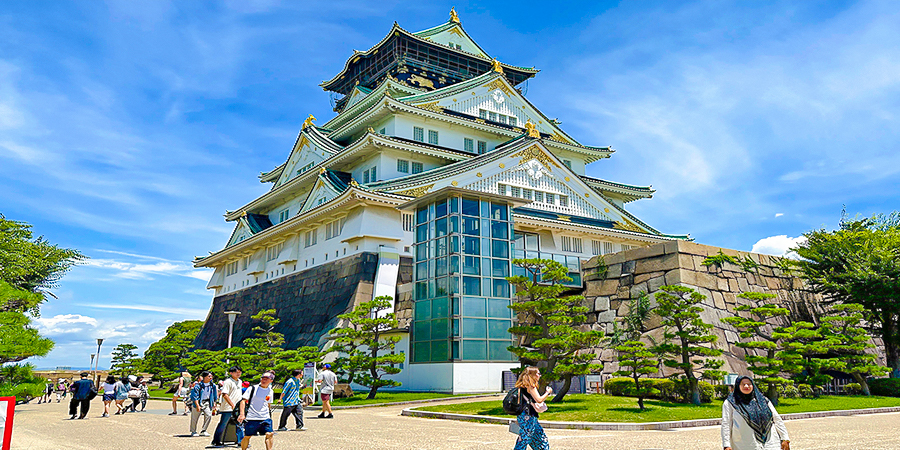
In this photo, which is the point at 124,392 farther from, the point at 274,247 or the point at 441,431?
the point at 274,247

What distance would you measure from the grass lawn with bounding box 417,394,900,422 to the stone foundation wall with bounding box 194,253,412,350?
449 inches

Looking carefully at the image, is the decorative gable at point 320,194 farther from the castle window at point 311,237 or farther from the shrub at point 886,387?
the shrub at point 886,387

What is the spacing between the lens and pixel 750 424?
654 cm

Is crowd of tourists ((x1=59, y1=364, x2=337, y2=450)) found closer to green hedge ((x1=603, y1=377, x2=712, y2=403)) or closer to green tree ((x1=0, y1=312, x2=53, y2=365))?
green tree ((x1=0, y1=312, x2=53, y2=365))

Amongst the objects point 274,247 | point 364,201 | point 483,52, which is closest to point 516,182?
point 364,201

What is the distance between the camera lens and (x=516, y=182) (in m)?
36.2

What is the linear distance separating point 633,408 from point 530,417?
381 inches

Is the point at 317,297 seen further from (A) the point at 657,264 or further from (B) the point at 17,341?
(A) the point at 657,264

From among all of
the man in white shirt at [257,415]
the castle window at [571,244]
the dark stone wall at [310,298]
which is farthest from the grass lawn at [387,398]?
the castle window at [571,244]

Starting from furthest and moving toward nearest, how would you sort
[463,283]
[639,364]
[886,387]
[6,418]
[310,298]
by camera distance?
[310,298] → [463,283] → [886,387] → [639,364] → [6,418]

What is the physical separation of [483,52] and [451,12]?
4242mm

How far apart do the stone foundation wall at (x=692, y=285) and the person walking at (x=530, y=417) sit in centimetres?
1448

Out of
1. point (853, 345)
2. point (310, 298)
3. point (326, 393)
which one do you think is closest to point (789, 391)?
point (853, 345)

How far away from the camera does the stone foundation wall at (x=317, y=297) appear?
30.0m
